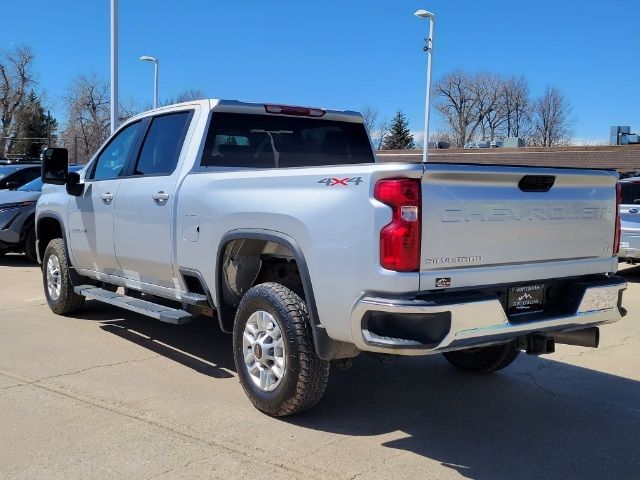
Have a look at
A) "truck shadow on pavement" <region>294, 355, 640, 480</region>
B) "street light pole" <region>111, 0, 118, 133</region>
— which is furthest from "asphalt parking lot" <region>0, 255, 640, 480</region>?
"street light pole" <region>111, 0, 118, 133</region>

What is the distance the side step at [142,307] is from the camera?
5.04 metres

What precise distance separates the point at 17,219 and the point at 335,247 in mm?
9612

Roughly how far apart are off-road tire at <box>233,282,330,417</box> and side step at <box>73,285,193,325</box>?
32.8 inches

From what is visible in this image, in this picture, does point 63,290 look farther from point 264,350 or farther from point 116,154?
point 264,350

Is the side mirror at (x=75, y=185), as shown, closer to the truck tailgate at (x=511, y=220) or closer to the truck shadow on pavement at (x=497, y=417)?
the truck shadow on pavement at (x=497, y=417)

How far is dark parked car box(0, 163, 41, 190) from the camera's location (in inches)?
522

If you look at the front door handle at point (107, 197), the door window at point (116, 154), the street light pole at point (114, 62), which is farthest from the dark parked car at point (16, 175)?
the front door handle at point (107, 197)

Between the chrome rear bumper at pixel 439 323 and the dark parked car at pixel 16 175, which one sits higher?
the dark parked car at pixel 16 175

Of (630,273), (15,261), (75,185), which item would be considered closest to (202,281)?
(75,185)

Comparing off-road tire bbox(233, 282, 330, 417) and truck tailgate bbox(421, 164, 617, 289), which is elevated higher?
truck tailgate bbox(421, 164, 617, 289)

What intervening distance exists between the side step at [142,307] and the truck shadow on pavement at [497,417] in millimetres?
1242

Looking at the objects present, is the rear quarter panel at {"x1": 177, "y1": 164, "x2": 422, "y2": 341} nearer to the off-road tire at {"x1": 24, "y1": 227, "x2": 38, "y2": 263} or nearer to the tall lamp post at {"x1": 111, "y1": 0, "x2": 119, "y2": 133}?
the off-road tire at {"x1": 24, "y1": 227, "x2": 38, "y2": 263}

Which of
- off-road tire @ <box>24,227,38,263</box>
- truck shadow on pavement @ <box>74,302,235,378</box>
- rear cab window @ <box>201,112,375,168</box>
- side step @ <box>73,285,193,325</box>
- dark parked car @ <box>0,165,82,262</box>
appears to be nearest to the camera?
side step @ <box>73,285,193,325</box>

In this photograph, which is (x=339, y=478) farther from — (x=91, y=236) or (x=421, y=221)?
(x=91, y=236)
